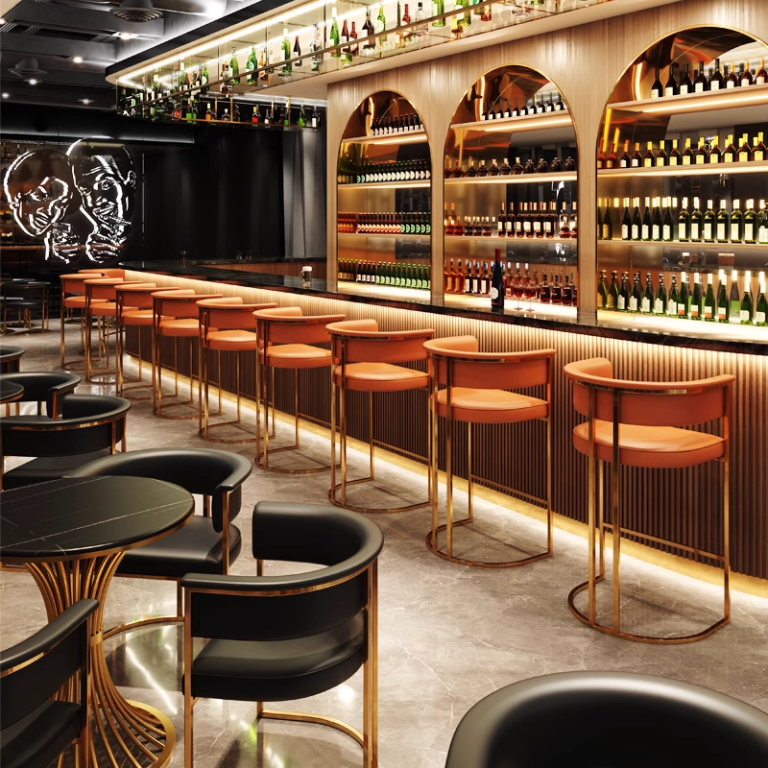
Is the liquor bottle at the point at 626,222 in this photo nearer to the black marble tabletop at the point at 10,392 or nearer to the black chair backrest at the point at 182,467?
the black chair backrest at the point at 182,467

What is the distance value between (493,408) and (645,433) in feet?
2.41

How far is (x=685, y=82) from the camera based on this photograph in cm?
536

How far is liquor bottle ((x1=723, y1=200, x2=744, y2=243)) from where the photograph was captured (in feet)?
17.1

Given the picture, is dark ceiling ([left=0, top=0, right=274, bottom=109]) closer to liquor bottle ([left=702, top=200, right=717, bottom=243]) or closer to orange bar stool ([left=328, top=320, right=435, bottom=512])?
orange bar stool ([left=328, top=320, right=435, bottom=512])

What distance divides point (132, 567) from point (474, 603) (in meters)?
1.51

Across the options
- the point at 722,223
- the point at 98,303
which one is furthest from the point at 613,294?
the point at 98,303

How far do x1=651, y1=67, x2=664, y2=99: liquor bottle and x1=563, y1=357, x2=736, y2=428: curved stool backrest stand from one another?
2.71 metres

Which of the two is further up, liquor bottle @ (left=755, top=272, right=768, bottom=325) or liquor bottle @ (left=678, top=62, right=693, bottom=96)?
liquor bottle @ (left=678, top=62, right=693, bottom=96)

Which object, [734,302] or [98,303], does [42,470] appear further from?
[98,303]

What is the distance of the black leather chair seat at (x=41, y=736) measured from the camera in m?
1.82

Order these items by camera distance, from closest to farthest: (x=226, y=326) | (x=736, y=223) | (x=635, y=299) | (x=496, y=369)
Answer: (x=496, y=369), (x=736, y=223), (x=635, y=299), (x=226, y=326)

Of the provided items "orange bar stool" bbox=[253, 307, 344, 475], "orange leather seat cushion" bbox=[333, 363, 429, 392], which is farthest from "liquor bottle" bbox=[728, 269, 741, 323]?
"orange bar stool" bbox=[253, 307, 344, 475]

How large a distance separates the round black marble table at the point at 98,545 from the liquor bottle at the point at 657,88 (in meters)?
4.16

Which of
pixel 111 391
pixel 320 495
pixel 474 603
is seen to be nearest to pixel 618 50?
pixel 320 495
